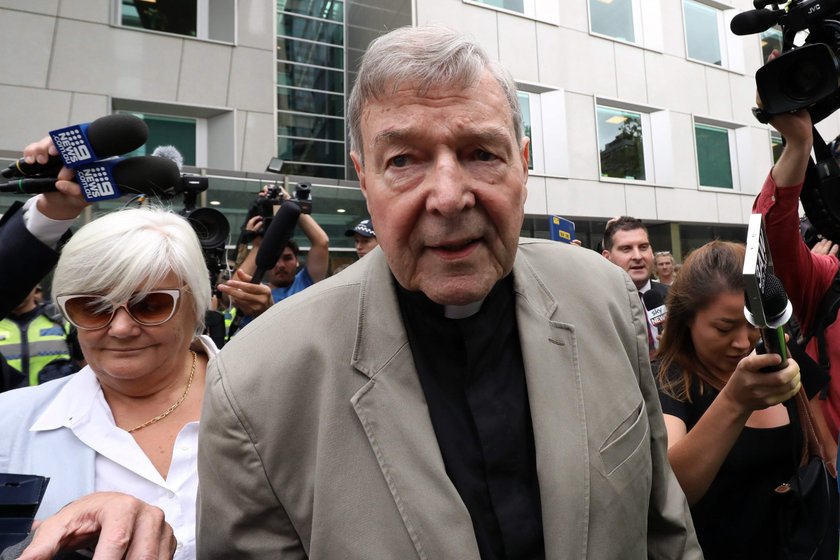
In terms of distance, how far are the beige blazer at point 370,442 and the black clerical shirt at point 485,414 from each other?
0.05 m

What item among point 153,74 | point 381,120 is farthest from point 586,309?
point 153,74

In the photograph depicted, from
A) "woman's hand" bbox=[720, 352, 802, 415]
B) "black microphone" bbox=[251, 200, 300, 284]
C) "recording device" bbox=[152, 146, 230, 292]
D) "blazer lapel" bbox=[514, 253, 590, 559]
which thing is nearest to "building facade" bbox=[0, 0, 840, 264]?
"recording device" bbox=[152, 146, 230, 292]

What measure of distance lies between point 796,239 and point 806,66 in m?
0.60

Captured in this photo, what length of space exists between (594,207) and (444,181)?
1349 cm

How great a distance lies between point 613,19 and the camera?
14742 mm

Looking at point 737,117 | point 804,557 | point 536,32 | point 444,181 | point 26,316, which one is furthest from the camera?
point 737,117

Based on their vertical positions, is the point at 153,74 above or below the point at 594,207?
above

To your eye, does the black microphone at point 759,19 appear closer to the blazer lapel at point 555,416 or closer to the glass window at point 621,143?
the blazer lapel at point 555,416

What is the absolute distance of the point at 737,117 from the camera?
16141 mm

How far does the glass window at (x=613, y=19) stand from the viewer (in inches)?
571

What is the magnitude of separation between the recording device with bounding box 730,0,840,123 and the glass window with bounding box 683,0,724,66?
15.0m

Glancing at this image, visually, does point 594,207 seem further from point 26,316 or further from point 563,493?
point 563,493

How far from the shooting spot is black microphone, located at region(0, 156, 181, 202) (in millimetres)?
1948

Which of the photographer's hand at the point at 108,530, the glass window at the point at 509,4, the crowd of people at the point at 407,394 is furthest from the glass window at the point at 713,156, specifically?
the photographer's hand at the point at 108,530
